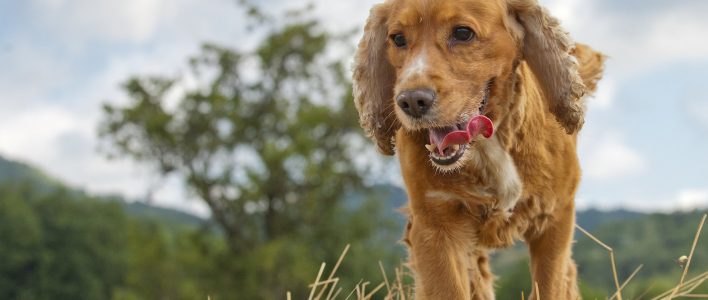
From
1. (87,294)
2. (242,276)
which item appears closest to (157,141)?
(242,276)

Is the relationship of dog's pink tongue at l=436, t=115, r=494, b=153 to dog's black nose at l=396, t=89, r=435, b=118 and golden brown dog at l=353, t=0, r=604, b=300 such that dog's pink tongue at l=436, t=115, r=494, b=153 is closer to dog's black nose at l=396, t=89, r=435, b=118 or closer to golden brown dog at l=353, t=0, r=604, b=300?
golden brown dog at l=353, t=0, r=604, b=300

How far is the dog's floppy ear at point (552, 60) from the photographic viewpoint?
16.6 ft

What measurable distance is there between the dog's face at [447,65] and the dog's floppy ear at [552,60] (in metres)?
0.19

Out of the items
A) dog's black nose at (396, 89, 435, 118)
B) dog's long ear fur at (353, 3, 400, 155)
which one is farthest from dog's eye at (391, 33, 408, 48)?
dog's black nose at (396, 89, 435, 118)

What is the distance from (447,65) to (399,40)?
0.39m

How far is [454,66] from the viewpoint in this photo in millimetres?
4621

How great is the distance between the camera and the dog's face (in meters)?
4.48

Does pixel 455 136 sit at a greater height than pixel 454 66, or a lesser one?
lesser

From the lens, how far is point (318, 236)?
1414 inches

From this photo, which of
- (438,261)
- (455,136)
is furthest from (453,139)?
(438,261)

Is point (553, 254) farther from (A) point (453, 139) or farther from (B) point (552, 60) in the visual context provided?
(A) point (453, 139)

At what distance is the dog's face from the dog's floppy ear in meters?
0.19

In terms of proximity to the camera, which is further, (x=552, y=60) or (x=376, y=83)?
(x=376, y=83)

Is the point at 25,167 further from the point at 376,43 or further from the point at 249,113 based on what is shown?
the point at 376,43
